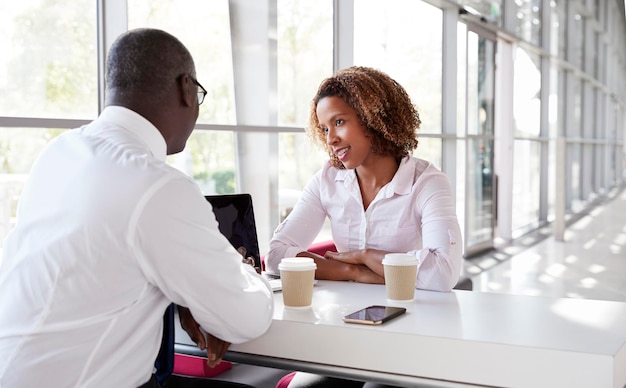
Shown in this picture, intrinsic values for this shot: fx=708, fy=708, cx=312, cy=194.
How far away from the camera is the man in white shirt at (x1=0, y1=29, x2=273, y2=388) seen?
1.25 meters

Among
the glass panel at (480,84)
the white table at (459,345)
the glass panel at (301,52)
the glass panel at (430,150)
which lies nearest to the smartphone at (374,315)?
the white table at (459,345)

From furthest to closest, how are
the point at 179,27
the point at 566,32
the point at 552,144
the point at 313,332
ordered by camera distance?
the point at 566,32 → the point at 552,144 → the point at 179,27 → the point at 313,332

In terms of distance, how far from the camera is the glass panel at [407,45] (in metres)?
5.64

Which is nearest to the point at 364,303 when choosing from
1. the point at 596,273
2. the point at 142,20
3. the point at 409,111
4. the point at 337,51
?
the point at 409,111

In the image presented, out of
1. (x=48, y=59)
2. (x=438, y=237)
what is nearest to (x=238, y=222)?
(x=438, y=237)

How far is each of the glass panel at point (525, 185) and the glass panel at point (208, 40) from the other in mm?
5764

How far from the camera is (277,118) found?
4406 mm

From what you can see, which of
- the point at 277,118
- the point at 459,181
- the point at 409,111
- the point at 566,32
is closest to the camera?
the point at 409,111

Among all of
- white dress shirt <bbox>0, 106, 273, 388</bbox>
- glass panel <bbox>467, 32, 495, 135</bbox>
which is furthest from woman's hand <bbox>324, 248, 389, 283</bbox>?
glass panel <bbox>467, 32, 495, 135</bbox>

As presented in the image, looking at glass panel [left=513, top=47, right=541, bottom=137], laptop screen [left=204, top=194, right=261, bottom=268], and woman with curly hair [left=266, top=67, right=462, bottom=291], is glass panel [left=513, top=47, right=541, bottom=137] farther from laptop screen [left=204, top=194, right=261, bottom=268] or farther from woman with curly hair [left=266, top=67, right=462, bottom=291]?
laptop screen [left=204, top=194, right=261, bottom=268]

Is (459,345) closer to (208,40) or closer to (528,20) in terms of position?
(208,40)

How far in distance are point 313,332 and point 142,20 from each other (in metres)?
2.44

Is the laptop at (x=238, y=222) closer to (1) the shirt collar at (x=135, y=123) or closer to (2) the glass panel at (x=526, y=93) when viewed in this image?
(1) the shirt collar at (x=135, y=123)

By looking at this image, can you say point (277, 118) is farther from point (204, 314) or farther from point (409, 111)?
point (204, 314)
